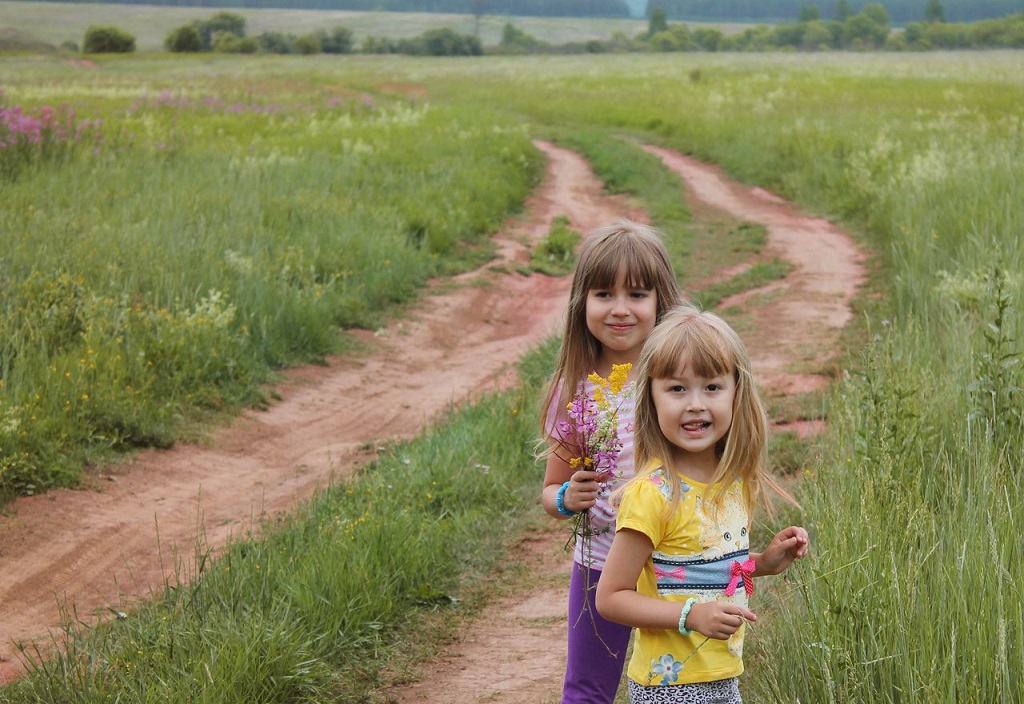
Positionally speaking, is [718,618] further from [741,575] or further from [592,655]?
[592,655]

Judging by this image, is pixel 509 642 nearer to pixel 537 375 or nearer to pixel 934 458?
pixel 934 458

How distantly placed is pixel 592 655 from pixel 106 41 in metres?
78.3

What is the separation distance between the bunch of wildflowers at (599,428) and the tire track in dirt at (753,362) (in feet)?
4.97

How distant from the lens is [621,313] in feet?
9.72

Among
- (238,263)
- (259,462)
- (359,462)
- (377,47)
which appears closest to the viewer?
(359,462)

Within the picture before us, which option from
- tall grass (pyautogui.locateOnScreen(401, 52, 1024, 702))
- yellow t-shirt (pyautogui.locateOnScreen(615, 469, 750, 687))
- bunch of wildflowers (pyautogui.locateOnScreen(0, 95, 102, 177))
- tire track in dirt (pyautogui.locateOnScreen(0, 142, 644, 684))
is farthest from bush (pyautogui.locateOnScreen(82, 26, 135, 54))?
yellow t-shirt (pyautogui.locateOnScreen(615, 469, 750, 687))

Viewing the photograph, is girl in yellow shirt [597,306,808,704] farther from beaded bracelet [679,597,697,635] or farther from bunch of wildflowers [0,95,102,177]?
bunch of wildflowers [0,95,102,177]

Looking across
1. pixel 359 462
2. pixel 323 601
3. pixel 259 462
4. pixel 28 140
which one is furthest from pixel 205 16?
pixel 323 601

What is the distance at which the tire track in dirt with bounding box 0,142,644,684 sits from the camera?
4.92m

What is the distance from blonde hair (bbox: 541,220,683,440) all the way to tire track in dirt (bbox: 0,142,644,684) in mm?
1543

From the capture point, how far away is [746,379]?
2449 mm

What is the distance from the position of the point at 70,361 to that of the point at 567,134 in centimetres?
2005

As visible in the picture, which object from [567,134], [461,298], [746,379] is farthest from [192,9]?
[746,379]

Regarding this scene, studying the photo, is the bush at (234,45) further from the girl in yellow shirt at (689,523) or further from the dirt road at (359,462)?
the girl in yellow shirt at (689,523)
